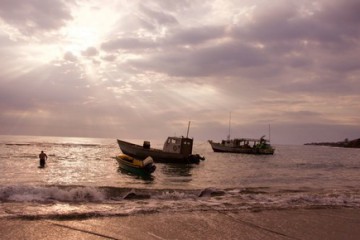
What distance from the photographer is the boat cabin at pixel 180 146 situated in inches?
1840

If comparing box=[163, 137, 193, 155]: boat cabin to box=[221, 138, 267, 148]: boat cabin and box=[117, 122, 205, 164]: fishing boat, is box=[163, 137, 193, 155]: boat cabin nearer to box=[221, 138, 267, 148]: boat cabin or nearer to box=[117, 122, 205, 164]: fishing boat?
box=[117, 122, 205, 164]: fishing boat

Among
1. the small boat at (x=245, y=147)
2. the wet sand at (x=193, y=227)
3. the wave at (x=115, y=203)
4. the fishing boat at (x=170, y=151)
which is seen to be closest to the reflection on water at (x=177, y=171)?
the fishing boat at (x=170, y=151)

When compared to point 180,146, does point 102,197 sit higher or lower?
lower

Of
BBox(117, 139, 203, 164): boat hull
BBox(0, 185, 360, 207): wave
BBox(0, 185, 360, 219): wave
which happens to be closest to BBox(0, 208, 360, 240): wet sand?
BBox(0, 185, 360, 219): wave

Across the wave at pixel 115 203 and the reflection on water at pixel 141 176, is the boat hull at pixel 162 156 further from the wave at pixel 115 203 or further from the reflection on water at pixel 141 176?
the wave at pixel 115 203

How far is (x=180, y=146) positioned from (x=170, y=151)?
157 centimetres

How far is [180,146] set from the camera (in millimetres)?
46875

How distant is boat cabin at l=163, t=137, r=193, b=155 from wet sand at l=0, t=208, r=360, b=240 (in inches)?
1376

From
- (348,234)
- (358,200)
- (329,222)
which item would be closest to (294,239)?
(348,234)

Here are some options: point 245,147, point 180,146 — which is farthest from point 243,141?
point 180,146

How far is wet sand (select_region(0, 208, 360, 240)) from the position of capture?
8.54 metres

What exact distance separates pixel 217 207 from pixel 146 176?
17.6m

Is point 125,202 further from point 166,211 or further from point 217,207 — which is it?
point 217,207

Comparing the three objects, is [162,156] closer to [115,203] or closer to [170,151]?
[170,151]
